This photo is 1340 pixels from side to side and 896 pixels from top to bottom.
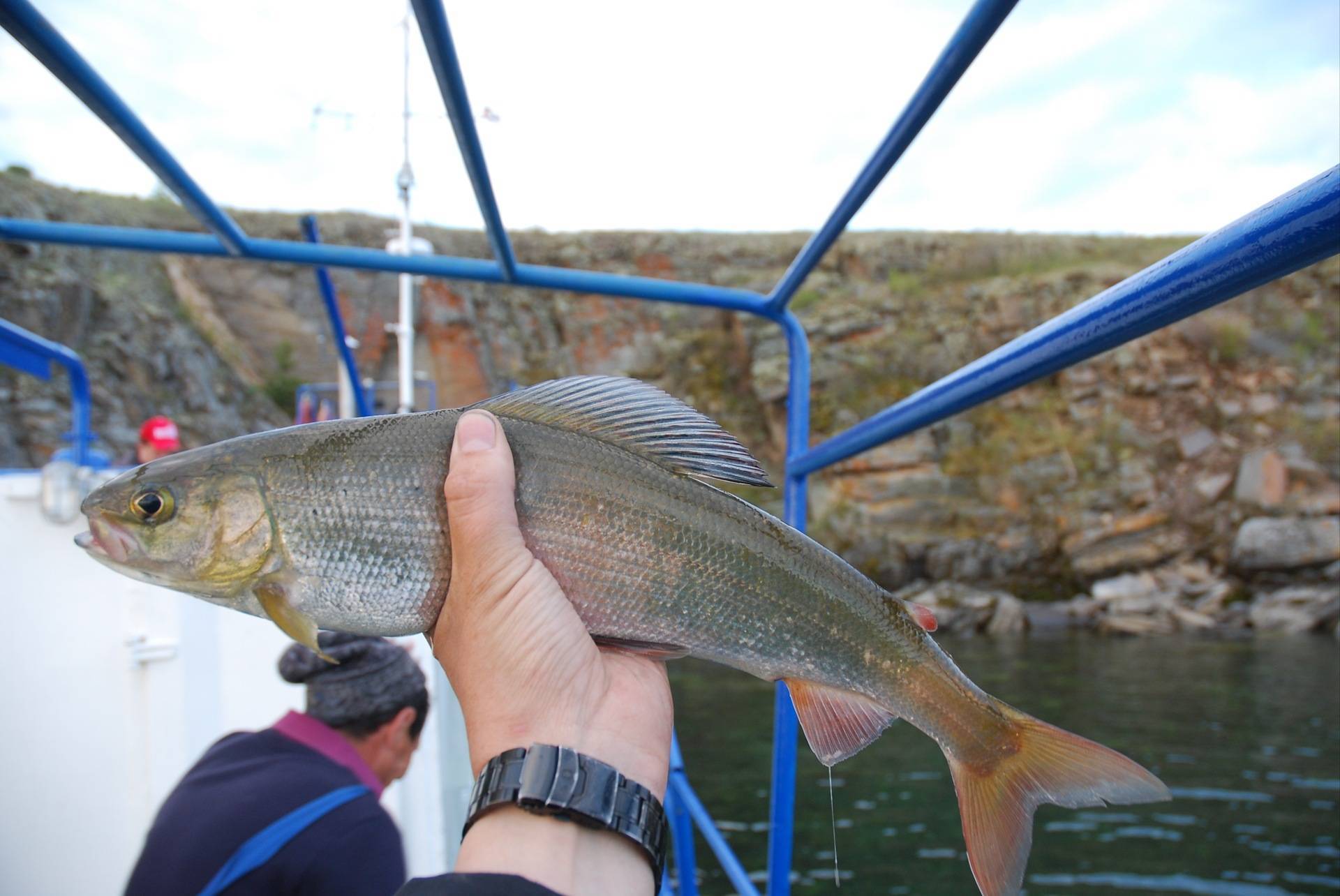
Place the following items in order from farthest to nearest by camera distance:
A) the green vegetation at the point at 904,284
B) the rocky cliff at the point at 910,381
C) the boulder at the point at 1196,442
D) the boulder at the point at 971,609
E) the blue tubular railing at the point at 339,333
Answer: the green vegetation at the point at 904,284 < the boulder at the point at 1196,442 < the rocky cliff at the point at 910,381 < the boulder at the point at 971,609 < the blue tubular railing at the point at 339,333

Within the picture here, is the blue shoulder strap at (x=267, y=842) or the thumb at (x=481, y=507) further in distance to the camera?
the blue shoulder strap at (x=267, y=842)

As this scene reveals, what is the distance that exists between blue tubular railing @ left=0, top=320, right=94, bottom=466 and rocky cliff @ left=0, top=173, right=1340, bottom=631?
1920 centimetres

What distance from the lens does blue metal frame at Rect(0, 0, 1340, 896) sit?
2.80 ft

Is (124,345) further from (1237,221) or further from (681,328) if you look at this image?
(1237,221)

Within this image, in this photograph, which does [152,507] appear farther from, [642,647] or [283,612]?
[642,647]

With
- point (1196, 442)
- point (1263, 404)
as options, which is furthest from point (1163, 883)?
point (1263, 404)

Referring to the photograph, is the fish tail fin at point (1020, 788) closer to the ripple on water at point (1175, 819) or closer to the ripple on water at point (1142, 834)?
the ripple on water at point (1142, 834)

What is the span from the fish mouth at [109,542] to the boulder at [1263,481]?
29.1 meters

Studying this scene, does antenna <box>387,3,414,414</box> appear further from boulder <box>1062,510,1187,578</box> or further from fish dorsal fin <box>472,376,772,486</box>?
boulder <box>1062,510,1187,578</box>

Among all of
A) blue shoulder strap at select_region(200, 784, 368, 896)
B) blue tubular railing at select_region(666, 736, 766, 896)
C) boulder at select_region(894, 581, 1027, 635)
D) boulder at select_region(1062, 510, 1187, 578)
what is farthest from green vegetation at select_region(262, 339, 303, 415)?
blue shoulder strap at select_region(200, 784, 368, 896)

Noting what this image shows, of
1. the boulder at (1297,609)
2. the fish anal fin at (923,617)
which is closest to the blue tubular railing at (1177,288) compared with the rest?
the fish anal fin at (923,617)

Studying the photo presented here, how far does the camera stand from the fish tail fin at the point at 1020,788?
123 centimetres

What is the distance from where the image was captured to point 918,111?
58.5 inches

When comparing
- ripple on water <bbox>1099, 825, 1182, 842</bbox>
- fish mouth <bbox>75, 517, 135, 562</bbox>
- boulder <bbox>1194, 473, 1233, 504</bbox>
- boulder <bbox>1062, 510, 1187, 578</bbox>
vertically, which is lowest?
ripple on water <bbox>1099, 825, 1182, 842</bbox>
